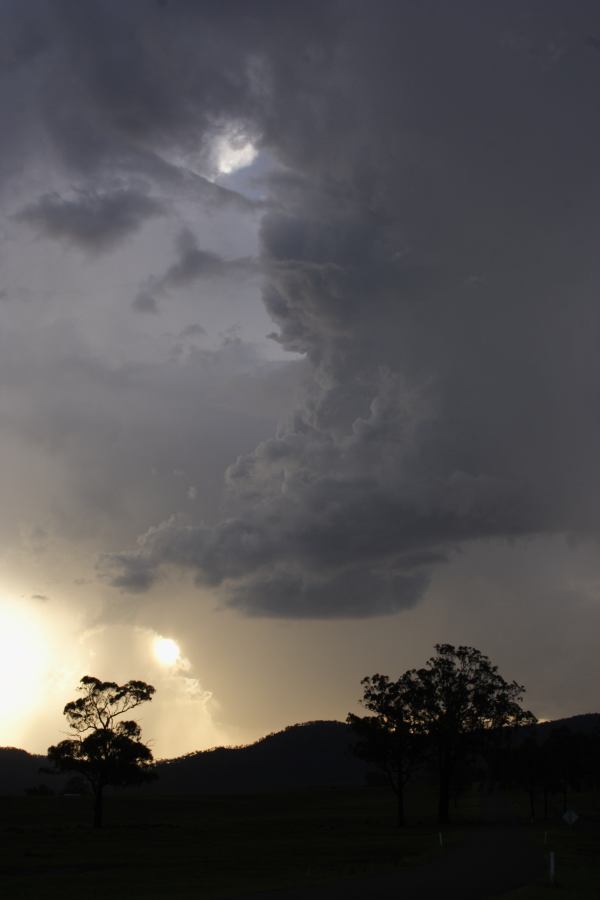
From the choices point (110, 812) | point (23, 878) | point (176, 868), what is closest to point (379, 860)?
point (176, 868)

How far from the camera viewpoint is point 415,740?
3873 inches

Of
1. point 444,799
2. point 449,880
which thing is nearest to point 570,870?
point 449,880

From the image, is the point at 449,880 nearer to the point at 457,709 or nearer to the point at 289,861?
the point at 289,861

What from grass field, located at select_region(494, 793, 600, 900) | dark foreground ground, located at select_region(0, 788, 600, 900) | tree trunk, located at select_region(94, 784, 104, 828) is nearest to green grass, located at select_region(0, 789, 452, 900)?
dark foreground ground, located at select_region(0, 788, 600, 900)

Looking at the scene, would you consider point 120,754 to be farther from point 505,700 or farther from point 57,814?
point 505,700

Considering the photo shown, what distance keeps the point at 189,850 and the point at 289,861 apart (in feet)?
43.4

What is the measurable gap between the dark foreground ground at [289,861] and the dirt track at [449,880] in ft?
0.22

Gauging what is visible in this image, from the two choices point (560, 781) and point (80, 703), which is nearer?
point (80, 703)

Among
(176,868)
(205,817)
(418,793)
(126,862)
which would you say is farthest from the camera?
(418,793)

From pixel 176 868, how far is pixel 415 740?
56243 mm

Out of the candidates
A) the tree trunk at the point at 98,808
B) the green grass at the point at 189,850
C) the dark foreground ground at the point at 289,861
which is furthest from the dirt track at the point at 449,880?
the tree trunk at the point at 98,808

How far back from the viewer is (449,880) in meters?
35.7

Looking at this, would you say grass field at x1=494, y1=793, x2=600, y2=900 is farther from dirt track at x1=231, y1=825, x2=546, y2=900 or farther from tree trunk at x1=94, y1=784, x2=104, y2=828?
tree trunk at x1=94, y1=784, x2=104, y2=828

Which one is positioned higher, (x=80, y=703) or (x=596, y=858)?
(x=80, y=703)
